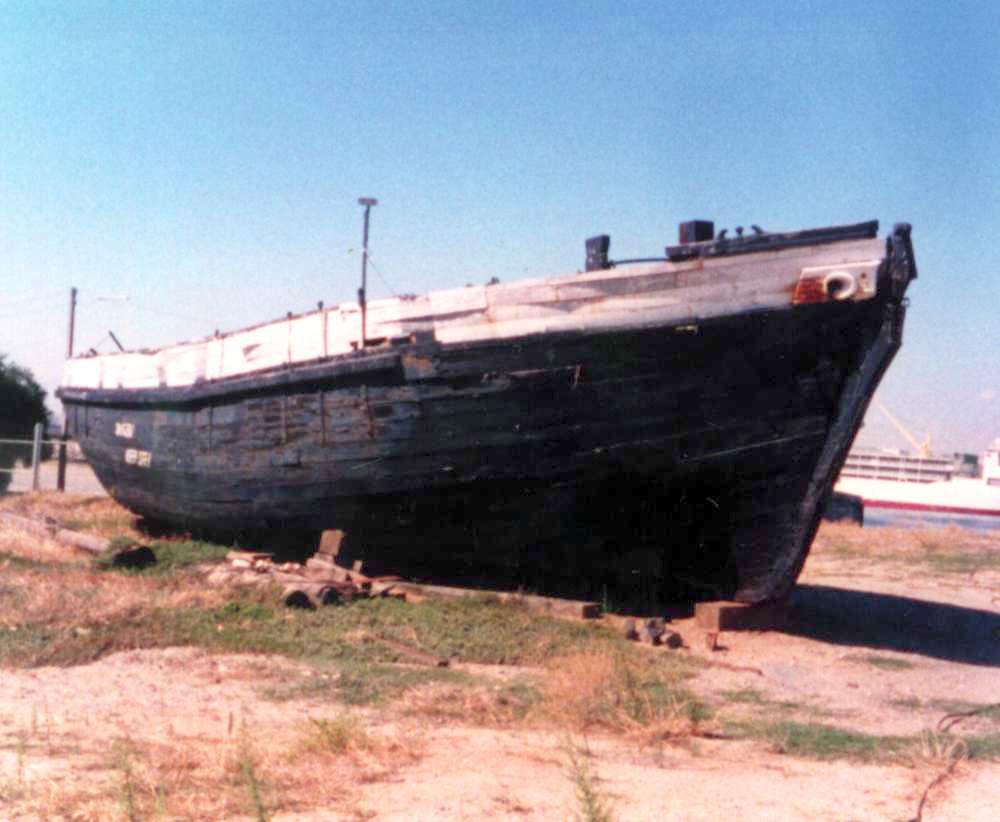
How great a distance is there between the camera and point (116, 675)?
5785 mm

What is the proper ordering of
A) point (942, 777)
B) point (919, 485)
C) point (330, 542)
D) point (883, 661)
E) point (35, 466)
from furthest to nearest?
point (919, 485), point (35, 466), point (330, 542), point (883, 661), point (942, 777)

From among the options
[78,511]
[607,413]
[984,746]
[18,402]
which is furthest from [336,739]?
[18,402]

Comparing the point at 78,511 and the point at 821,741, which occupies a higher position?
the point at 78,511

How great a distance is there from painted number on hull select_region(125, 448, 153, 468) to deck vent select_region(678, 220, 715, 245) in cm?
745

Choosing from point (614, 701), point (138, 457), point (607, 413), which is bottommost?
point (614, 701)

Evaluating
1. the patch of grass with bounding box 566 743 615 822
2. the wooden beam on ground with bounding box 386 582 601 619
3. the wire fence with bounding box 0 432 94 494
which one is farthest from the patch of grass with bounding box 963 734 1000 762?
the wire fence with bounding box 0 432 94 494

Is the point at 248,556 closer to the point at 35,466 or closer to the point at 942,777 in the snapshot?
the point at 942,777

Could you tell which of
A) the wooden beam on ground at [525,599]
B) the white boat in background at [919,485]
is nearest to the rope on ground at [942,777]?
the wooden beam on ground at [525,599]

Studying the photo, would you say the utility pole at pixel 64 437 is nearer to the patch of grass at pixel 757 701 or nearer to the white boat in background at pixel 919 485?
the patch of grass at pixel 757 701

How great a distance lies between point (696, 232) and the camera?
758 centimetres

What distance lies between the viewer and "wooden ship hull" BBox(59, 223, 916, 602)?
7258mm

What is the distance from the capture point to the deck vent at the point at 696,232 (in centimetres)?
758

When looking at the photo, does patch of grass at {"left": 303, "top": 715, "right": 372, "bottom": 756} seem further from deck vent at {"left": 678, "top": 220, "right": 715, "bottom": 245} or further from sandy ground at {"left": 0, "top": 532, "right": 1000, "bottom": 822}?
deck vent at {"left": 678, "top": 220, "right": 715, "bottom": 245}

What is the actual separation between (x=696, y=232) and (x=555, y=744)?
4421mm
